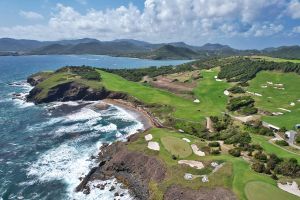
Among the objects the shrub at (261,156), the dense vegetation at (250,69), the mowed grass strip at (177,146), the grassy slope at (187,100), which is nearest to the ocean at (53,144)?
the mowed grass strip at (177,146)

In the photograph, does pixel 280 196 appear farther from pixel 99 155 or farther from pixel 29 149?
pixel 29 149

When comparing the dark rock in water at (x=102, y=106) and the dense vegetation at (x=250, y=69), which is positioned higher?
the dense vegetation at (x=250, y=69)

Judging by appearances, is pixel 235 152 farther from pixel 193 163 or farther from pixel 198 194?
pixel 198 194

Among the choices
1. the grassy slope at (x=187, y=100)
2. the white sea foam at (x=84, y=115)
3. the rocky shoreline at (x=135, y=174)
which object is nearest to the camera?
the rocky shoreline at (x=135, y=174)

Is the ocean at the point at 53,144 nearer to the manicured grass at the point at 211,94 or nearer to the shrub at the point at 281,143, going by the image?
the manicured grass at the point at 211,94

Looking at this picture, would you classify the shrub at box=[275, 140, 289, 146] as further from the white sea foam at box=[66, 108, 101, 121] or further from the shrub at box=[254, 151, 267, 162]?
the white sea foam at box=[66, 108, 101, 121]
